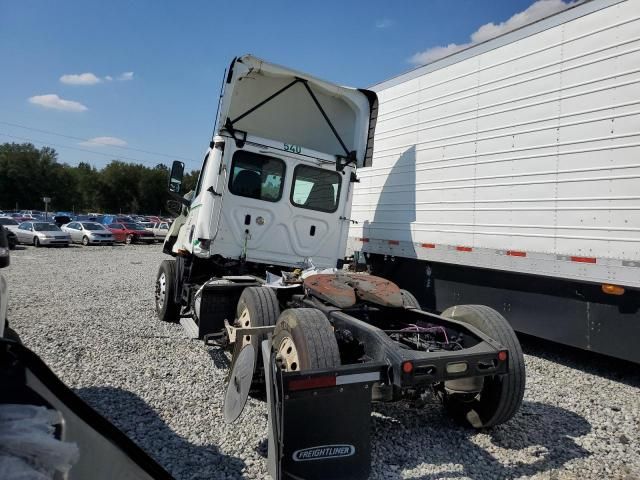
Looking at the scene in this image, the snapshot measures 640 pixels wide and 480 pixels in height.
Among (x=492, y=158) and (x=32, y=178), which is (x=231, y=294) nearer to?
(x=492, y=158)

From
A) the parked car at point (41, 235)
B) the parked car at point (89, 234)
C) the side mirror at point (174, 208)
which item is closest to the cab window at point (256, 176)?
the side mirror at point (174, 208)

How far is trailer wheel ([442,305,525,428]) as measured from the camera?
3459 millimetres

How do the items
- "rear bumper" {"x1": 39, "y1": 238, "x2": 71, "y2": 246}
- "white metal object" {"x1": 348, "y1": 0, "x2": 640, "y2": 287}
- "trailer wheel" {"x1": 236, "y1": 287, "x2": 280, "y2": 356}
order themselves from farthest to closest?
"rear bumper" {"x1": 39, "y1": 238, "x2": 71, "y2": 246} < "white metal object" {"x1": 348, "y1": 0, "x2": 640, "y2": 287} < "trailer wheel" {"x1": 236, "y1": 287, "x2": 280, "y2": 356}

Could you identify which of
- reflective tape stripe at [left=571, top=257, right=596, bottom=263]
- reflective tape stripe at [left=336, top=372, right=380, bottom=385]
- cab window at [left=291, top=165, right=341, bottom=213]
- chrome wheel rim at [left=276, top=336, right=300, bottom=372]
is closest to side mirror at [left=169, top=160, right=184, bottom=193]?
cab window at [left=291, top=165, right=341, bottom=213]

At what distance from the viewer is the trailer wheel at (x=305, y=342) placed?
3.12 m

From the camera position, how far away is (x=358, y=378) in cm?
290

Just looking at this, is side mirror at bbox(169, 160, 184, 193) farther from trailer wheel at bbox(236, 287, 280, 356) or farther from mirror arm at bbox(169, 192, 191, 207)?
trailer wheel at bbox(236, 287, 280, 356)

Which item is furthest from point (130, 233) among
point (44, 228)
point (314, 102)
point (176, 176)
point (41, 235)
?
point (314, 102)

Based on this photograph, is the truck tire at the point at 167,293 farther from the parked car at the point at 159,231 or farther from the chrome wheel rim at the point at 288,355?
the parked car at the point at 159,231

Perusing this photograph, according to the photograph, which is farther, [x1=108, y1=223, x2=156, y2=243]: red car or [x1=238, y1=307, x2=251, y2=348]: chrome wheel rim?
[x1=108, y1=223, x2=156, y2=243]: red car

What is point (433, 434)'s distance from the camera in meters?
3.77

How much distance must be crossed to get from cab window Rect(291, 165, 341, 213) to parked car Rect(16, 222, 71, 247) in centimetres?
2332

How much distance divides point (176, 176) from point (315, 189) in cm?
209

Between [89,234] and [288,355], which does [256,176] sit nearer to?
[288,355]
